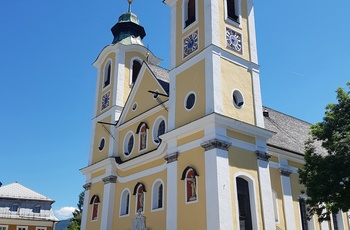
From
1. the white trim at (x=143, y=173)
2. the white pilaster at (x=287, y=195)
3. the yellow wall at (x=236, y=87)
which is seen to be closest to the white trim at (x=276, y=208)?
the white pilaster at (x=287, y=195)

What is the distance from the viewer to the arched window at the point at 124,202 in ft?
71.2

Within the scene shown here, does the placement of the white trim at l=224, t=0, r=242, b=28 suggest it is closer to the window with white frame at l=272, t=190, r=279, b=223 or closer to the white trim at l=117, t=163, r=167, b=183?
the white trim at l=117, t=163, r=167, b=183

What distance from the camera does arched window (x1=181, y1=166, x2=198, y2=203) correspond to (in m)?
16.4

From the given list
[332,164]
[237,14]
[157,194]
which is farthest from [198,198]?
[237,14]

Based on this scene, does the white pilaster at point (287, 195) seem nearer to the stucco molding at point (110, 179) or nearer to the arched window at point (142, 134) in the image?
the arched window at point (142, 134)

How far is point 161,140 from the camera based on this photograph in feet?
66.0

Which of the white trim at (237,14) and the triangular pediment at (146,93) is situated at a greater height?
the white trim at (237,14)

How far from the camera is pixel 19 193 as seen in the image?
39.7 m

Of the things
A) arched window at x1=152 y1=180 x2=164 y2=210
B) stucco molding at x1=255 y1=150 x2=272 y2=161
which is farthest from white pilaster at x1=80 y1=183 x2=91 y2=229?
stucco molding at x1=255 y1=150 x2=272 y2=161

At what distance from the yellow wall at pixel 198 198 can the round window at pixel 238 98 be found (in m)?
2.97

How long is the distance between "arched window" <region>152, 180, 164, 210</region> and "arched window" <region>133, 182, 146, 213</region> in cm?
78

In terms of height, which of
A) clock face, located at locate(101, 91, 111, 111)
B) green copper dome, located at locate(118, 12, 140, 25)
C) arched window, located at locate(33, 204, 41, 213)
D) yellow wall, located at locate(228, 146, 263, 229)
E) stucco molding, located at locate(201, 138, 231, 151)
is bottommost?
yellow wall, located at locate(228, 146, 263, 229)

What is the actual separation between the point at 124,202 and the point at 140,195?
5.73 ft

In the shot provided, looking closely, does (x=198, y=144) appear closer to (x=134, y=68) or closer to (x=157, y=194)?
(x=157, y=194)
